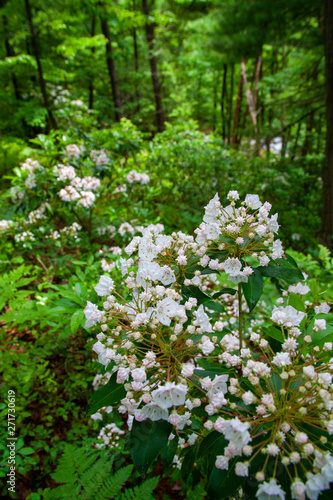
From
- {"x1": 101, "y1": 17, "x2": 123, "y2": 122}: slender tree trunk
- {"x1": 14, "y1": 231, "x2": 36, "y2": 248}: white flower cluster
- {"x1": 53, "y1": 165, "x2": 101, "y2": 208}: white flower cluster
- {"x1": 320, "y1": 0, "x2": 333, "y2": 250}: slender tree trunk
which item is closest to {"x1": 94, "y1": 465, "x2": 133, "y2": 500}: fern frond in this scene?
{"x1": 53, "y1": 165, "x2": 101, "y2": 208}: white flower cluster

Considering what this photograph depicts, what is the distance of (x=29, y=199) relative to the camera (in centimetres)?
326

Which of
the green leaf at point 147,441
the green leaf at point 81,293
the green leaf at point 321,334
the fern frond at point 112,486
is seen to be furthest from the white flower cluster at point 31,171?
the green leaf at point 321,334

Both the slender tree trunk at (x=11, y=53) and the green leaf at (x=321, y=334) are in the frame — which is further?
the slender tree trunk at (x=11, y=53)

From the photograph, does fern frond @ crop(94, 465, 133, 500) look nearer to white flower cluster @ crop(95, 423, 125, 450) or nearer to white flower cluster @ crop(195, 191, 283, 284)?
white flower cluster @ crop(95, 423, 125, 450)

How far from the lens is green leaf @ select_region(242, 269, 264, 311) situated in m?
1.03

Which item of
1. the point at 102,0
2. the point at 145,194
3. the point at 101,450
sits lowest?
the point at 101,450

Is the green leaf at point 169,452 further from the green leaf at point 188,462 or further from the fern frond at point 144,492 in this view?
the fern frond at point 144,492

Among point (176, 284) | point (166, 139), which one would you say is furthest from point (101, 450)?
point (166, 139)

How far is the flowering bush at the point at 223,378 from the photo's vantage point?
74cm

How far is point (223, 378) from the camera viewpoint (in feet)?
2.89

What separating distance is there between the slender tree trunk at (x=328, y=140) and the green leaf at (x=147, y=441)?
147 inches

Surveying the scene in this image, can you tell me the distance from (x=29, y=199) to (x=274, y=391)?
3228 mm

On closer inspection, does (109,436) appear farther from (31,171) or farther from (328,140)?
(328,140)

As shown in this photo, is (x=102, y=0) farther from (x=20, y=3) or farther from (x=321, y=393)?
(x=321, y=393)
